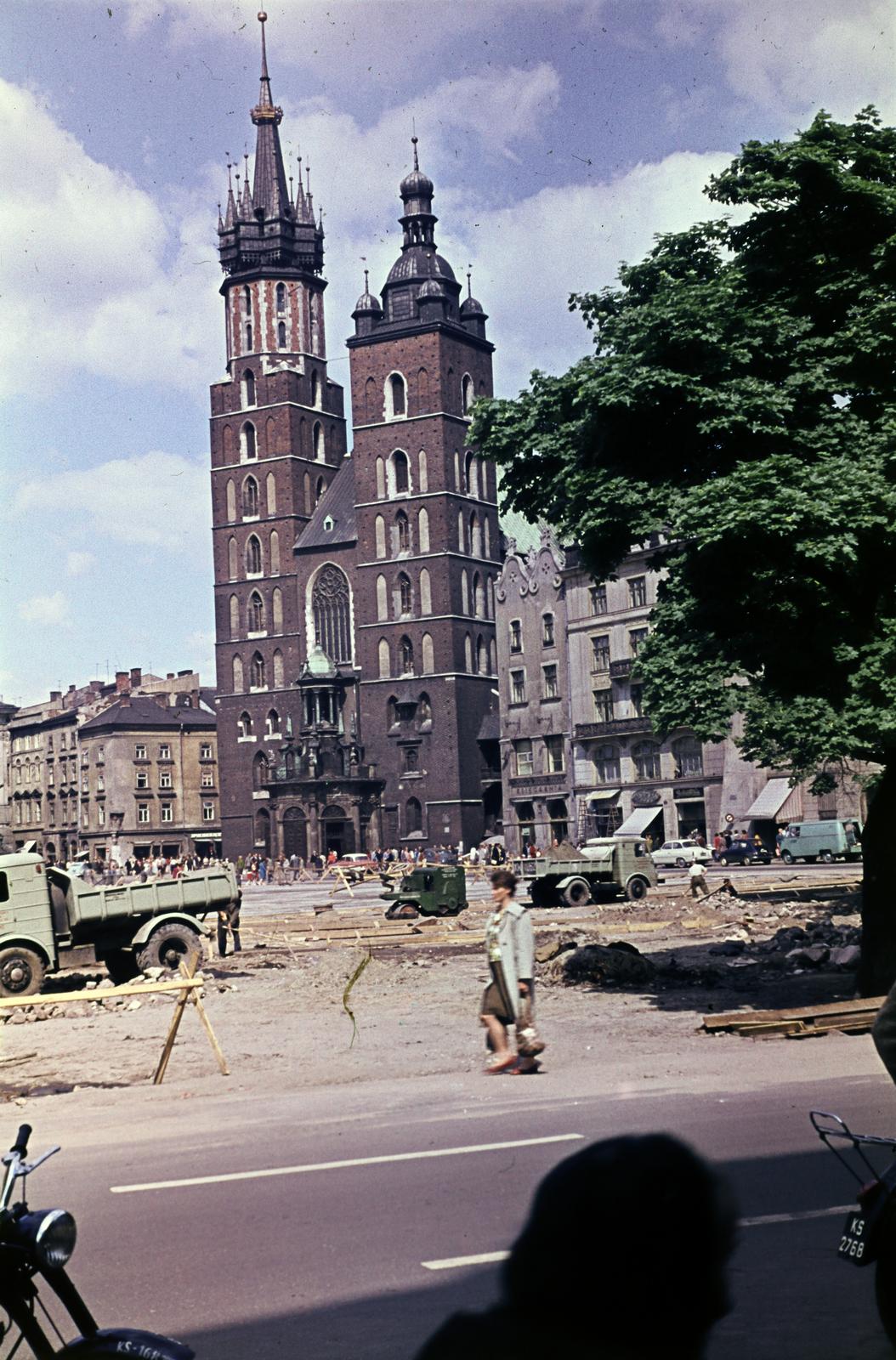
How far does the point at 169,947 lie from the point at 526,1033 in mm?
14034

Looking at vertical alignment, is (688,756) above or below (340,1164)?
above

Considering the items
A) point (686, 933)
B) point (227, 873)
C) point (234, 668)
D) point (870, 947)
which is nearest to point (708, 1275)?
point (870, 947)

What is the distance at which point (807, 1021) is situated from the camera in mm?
14352

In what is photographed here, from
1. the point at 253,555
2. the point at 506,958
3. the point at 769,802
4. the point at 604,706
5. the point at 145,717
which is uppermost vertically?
the point at 253,555

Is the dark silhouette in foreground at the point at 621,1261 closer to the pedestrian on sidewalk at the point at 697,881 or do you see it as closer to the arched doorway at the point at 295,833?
the pedestrian on sidewalk at the point at 697,881

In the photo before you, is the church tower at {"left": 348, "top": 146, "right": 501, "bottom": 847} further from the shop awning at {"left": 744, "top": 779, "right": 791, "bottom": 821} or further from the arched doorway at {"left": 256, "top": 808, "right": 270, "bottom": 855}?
the shop awning at {"left": 744, "top": 779, "right": 791, "bottom": 821}

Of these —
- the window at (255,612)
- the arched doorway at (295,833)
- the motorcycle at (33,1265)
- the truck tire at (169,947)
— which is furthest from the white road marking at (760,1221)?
the window at (255,612)

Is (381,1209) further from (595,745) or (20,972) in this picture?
(595,745)

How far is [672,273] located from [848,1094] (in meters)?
9.97

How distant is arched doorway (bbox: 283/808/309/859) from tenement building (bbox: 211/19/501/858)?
14cm

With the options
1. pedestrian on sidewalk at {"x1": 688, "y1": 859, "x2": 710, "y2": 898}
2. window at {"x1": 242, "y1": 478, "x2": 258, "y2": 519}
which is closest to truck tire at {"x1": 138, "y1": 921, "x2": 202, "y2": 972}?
pedestrian on sidewalk at {"x1": 688, "y1": 859, "x2": 710, "y2": 898}

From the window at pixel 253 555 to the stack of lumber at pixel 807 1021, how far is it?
315ft

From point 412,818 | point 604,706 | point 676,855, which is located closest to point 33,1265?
point 676,855

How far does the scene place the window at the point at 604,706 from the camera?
249 feet
